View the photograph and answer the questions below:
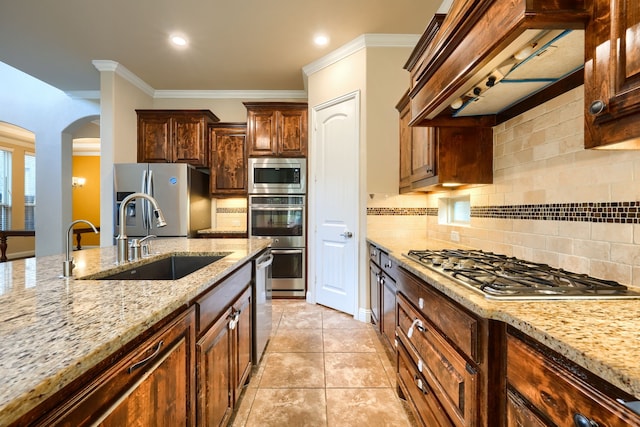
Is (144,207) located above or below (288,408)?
above

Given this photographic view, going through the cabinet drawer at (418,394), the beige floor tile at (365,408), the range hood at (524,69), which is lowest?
the beige floor tile at (365,408)

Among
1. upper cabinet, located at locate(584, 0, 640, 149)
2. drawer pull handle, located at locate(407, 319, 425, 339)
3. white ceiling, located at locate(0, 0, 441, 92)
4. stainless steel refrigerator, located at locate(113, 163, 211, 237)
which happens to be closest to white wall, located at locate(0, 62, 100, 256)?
white ceiling, located at locate(0, 0, 441, 92)

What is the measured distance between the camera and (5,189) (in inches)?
249

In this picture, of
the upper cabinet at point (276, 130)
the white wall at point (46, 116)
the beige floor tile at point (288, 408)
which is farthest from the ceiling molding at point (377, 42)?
the white wall at point (46, 116)

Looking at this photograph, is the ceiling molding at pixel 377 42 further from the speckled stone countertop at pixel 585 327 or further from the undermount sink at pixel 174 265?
the speckled stone countertop at pixel 585 327

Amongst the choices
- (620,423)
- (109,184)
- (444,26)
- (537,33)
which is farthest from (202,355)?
(109,184)

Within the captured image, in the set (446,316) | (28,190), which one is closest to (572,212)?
(446,316)

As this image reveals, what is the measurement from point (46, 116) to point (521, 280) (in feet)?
21.1

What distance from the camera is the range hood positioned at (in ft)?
3.21

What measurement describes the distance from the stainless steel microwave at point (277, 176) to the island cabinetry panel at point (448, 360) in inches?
91.2

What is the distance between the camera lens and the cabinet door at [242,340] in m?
1.57

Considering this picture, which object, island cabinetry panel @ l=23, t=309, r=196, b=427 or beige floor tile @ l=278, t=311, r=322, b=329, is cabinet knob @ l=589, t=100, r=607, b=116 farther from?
beige floor tile @ l=278, t=311, r=322, b=329

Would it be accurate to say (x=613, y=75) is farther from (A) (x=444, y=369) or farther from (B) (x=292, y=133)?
(B) (x=292, y=133)

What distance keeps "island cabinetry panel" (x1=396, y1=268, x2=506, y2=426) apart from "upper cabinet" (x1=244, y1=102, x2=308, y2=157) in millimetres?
2583
